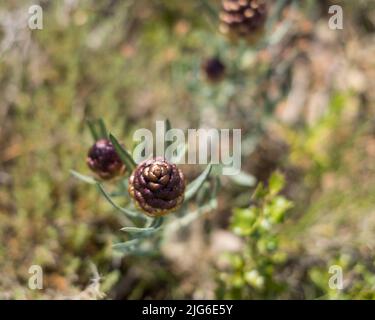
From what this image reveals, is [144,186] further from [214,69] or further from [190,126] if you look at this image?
[190,126]

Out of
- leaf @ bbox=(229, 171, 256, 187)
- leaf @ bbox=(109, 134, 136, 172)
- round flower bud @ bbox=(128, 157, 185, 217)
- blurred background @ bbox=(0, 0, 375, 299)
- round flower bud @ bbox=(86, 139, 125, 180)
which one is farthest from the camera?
leaf @ bbox=(229, 171, 256, 187)

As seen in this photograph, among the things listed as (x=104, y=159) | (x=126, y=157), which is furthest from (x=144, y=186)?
(x=104, y=159)

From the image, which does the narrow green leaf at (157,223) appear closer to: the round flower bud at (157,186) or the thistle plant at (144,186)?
the thistle plant at (144,186)

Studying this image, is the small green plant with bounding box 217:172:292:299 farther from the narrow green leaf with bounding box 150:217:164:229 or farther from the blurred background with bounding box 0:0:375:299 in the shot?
the narrow green leaf with bounding box 150:217:164:229

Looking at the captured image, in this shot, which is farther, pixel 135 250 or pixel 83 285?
pixel 83 285

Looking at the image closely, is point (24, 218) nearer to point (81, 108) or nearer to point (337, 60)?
point (81, 108)

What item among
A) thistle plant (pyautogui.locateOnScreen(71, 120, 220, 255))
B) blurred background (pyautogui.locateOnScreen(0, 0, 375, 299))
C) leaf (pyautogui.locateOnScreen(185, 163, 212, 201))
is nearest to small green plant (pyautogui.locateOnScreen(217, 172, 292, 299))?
blurred background (pyautogui.locateOnScreen(0, 0, 375, 299))
